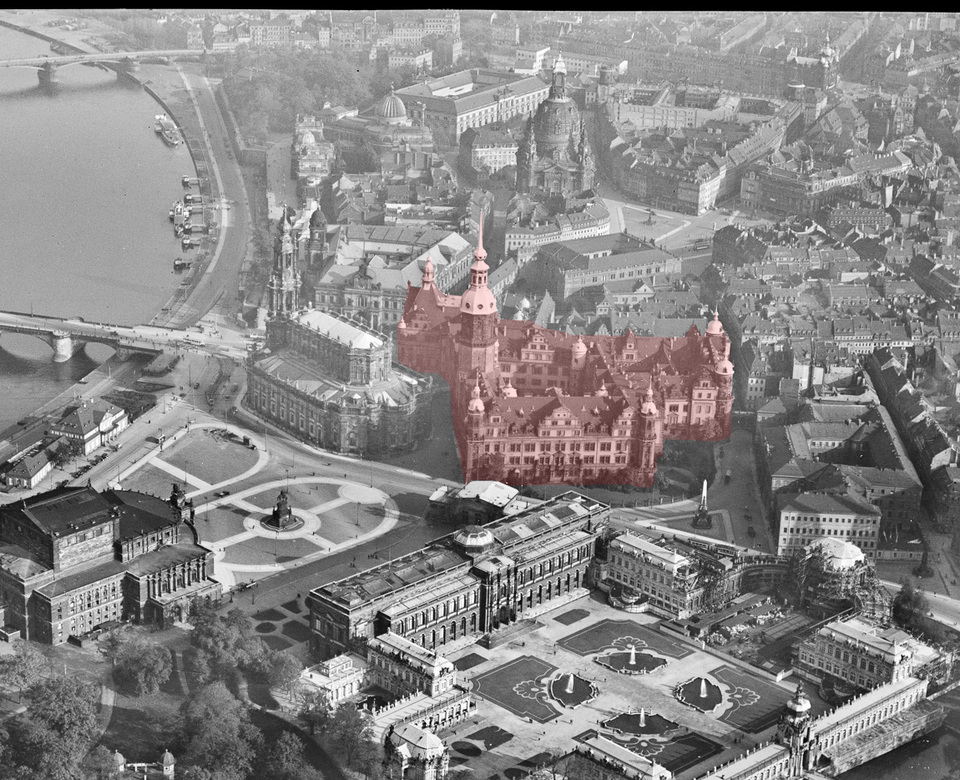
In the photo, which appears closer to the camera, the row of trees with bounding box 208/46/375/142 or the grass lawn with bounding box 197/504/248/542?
the grass lawn with bounding box 197/504/248/542

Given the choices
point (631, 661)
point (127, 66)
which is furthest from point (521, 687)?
point (127, 66)

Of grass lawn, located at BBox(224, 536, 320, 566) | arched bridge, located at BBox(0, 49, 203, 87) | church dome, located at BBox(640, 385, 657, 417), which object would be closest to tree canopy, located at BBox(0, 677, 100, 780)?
grass lawn, located at BBox(224, 536, 320, 566)

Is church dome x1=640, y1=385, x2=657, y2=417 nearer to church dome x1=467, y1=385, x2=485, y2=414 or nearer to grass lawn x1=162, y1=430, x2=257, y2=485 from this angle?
church dome x1=467, y1=385, x2=485, y2=414

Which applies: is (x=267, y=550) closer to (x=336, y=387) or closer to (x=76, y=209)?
(x=336, y=387)

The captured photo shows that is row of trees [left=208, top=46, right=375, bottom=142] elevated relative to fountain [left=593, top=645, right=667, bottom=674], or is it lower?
elevated

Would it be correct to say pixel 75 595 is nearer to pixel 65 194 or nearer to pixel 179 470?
pixel 179 470
